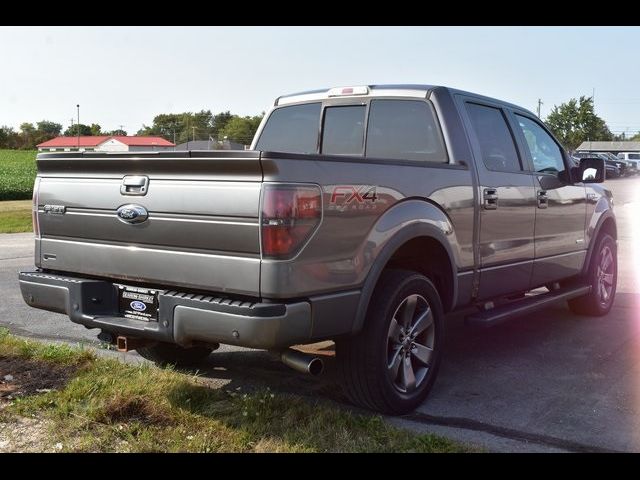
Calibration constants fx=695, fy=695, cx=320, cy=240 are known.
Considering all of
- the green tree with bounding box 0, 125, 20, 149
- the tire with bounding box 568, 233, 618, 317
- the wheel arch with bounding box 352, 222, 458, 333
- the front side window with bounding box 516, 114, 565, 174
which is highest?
the green tree with bounding box 0, 125, 20, 149

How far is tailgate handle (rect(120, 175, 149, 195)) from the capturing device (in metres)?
3.96

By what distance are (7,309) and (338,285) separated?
519cm

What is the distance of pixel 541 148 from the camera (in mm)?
6262

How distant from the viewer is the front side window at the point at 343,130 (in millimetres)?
5520

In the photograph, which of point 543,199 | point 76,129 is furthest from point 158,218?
point 76,129

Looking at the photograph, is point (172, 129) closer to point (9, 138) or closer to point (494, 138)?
point (9, 138)

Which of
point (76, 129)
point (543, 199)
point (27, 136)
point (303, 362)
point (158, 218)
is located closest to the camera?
point (303, 362)

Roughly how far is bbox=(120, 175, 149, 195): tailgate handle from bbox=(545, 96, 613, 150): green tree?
3804 inches

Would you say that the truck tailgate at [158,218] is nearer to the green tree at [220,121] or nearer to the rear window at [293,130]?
the rear window at [293,130]

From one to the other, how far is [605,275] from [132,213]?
5232mm

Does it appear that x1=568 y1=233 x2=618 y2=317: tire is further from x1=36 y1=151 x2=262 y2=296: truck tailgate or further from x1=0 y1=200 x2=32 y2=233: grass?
x1=0 y1=200 x2=32 y2=233: grass

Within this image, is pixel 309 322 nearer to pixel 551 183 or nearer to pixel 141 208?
pixel 141 208

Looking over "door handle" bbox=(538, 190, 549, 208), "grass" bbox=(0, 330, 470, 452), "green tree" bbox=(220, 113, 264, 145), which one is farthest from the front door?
"green tree" bbox=(220, 113, 264, 145)
